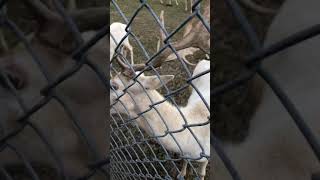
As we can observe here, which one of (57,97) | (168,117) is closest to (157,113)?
(168,117)

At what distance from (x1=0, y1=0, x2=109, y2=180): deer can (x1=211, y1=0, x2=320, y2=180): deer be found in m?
0.26

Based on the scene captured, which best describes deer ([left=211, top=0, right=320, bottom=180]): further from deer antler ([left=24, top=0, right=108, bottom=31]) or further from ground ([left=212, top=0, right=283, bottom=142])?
deer antler ([left=24, top=0, right=108, bottom=31])

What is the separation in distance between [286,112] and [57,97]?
0.45 m

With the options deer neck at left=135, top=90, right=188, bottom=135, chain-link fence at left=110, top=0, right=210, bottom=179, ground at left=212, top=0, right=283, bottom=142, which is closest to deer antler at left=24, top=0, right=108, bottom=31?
→ ground at left=212, top=0, right=283, bottom=142

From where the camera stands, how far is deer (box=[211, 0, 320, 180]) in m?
0.44

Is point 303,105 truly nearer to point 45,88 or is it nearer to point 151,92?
point 45,88

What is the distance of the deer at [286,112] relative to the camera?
0.44 metres

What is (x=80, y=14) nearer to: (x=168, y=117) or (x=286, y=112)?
(x=286, y=112)

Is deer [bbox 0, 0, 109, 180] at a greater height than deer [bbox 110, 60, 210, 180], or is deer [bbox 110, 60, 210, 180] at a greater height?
deer [bbox 0, 0, 109, 180]

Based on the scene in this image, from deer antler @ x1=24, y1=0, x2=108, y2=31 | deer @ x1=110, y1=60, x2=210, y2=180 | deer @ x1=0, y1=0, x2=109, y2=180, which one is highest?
deer antler @ x1=24, y1=0, x2=108, y2=31

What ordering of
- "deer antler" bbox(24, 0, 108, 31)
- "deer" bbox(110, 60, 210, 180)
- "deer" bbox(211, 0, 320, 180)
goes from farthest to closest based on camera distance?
"deer" bbox(110, 60, 210, 180)
"deer antler" bbox(24, 0, 108, 31)
"deer" bbox(211, 0, 320, 180)

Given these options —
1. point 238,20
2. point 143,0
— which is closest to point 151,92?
point 143,0

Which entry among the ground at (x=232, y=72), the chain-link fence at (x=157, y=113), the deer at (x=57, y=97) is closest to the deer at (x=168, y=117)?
the chain-link fence at (x=157, y=113)

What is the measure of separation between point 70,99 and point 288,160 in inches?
16.3
